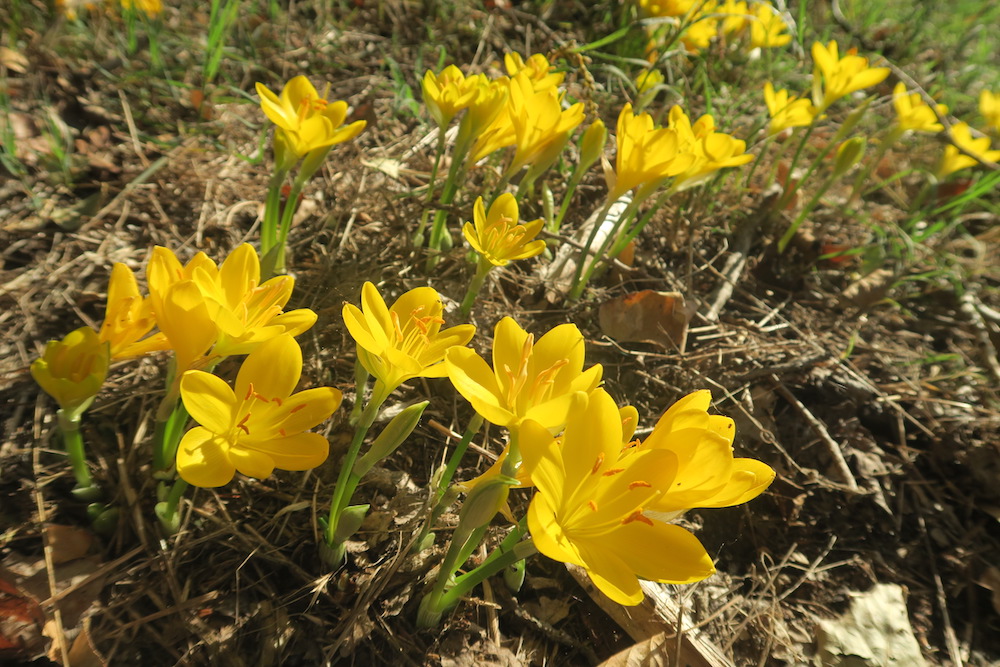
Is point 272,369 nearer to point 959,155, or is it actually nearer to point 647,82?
point 647,82

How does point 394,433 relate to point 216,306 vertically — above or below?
below

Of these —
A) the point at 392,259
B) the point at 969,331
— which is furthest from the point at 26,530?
the point at 969,331

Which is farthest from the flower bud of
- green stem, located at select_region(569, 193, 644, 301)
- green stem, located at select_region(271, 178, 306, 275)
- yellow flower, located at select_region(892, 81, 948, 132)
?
yellow flower, located at select_region(892, 81, 948, 132)

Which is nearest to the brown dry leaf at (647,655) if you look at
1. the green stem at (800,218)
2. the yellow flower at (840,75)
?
the green stem at (800,218)

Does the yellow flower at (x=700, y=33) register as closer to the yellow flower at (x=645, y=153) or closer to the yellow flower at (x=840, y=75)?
the yellow flower at (x=840, y=75)

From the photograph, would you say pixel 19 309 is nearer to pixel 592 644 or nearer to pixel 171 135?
pixel 171 135


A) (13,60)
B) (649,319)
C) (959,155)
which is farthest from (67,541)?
(959,155)

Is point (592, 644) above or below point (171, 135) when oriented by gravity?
below
